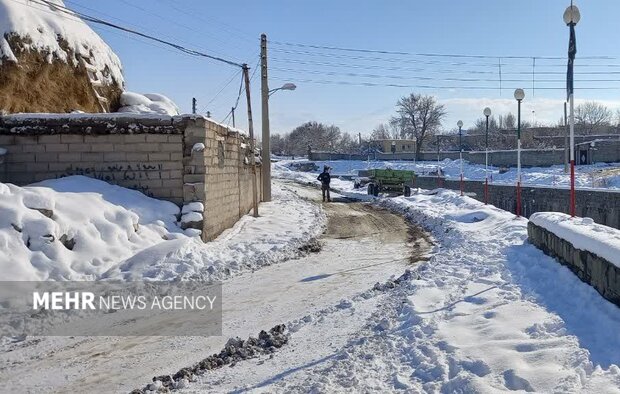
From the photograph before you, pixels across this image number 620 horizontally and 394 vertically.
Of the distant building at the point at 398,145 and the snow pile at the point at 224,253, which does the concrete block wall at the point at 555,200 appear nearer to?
the snow pile at the point at 224,253

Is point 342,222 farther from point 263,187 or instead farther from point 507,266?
point 507,266

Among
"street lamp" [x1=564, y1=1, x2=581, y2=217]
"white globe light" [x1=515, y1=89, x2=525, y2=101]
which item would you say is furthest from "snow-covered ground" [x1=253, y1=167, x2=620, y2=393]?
"white globe light" [x1=515, y1=89, x2=525, y2=101]

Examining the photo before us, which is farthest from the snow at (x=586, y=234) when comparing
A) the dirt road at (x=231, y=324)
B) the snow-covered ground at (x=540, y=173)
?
the snow-covered ground at (x=540, y=173)

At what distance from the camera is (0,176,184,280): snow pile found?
787cm

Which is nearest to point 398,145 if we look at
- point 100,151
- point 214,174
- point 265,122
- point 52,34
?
point 265,122

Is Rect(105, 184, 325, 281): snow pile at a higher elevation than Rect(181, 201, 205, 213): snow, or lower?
lower

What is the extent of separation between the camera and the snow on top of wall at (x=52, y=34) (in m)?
12.1

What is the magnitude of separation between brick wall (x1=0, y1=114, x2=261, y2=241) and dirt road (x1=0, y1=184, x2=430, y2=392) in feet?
9.44

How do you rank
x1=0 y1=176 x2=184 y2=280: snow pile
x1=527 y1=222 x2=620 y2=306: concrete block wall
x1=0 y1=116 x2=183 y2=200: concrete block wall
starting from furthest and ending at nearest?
x1=0 y1=116 x2=183 y2=200: concrete block wall < x1=0 y1=176 x2=184 y2=280: snow pile < x1=527 y1=222 x2=620 y2=306: concrete block wall

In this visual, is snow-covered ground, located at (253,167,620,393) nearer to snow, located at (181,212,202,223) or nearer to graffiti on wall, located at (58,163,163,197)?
snow, located at (181,212,202,223)

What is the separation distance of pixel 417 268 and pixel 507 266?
1492 millimetres

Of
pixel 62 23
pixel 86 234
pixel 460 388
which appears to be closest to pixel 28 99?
pixel 62 23

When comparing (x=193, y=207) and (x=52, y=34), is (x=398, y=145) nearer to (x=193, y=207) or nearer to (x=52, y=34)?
(x=52, y=34)

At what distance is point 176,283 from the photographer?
830 centimetres
